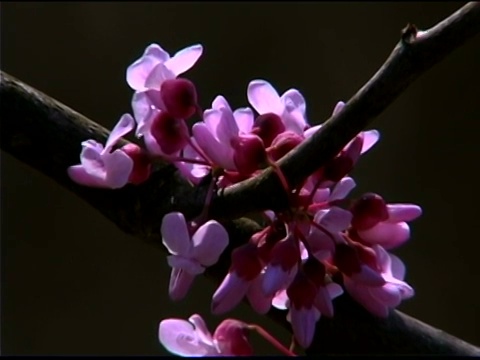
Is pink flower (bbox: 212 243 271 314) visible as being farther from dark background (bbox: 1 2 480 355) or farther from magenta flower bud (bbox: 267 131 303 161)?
dark background (bbox: 1 2 480 355)

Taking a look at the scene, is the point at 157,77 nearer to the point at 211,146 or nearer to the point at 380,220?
the point at 211,146

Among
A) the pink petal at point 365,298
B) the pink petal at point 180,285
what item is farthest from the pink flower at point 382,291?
the pink petal at point 180,285

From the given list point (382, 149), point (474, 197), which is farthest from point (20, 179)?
point (474, 197)

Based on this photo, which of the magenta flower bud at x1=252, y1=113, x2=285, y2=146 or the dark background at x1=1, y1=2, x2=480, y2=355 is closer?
the magenta flower bud at x1=252, y1=113, x2=285, y2=146

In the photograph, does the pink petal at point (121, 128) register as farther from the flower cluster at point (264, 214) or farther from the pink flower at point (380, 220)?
the pink flower at point (380, 220)

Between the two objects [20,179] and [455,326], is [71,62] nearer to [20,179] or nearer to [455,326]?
[20,179]

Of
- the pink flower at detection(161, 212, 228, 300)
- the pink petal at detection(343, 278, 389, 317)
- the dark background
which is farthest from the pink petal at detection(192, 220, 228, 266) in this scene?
the dark background

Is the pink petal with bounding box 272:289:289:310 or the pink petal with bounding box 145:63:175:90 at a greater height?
the pink petal with bounding box 145:63:175:90
